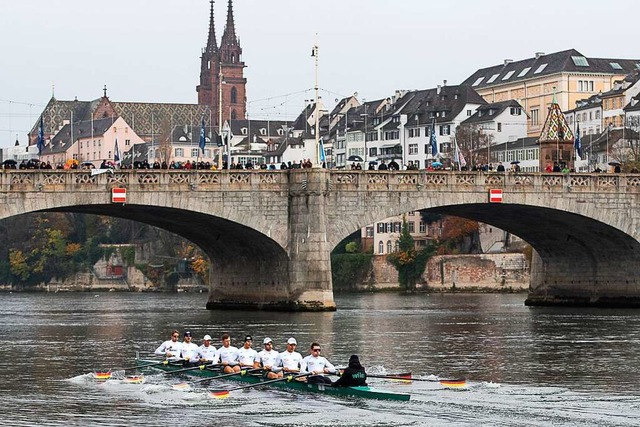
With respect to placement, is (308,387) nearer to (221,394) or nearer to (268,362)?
(221,394)

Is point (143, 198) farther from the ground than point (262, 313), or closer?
farther from the ground

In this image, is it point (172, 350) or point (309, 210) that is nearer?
point (172, 350)

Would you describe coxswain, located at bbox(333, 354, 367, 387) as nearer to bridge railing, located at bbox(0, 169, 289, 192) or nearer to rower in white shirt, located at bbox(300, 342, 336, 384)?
rower in white shirt, located at bbox(300, 342, 336, 384)

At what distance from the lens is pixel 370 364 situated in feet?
186

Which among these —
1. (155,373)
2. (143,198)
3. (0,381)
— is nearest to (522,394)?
(155,373)

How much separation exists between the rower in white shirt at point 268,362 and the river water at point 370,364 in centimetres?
74

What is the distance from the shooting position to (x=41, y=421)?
42.0 m

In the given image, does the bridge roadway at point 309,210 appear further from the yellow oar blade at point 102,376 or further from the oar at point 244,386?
the oar at point 244,386

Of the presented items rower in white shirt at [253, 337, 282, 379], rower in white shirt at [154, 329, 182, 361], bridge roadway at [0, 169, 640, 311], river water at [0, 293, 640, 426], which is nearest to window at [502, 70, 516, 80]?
river water at [0, 293, 640, 426]

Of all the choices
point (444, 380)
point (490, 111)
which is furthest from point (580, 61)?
point (444, 380)

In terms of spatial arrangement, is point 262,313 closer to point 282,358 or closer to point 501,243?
point 282,358

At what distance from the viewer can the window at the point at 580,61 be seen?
174m

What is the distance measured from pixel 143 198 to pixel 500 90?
106973 mm

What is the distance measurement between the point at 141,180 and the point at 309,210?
29.6ft
